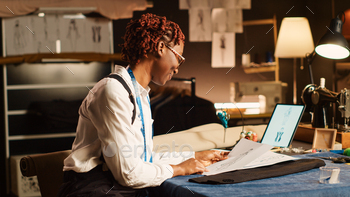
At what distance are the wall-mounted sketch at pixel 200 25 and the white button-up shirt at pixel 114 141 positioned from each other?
304 centimetres

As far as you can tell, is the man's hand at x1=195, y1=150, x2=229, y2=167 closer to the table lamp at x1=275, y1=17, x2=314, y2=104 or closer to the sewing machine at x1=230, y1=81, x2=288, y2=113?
the table lamp at x1=275, y1=17, x2=314, y2=104

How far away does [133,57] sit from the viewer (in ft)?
4.02

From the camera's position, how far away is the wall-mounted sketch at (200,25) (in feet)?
13.3

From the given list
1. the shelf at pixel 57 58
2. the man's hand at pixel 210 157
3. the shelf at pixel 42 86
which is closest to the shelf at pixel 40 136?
the shelf at pixel 42 86

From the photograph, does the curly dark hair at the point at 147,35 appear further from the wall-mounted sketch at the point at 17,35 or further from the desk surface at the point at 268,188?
the wall-mounted sketch at the point at 17,35

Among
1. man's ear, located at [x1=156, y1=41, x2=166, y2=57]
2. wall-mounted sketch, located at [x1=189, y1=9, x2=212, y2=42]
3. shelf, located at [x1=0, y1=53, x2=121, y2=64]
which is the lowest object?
man's ear, located at [x1=156, y1=41, x2=166, y2=57]

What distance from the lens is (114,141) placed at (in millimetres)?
1020

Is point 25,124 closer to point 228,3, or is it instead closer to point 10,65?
point 10,65

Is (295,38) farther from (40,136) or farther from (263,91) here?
(40,136)

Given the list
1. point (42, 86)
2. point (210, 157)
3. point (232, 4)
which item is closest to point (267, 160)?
point (210, 157)

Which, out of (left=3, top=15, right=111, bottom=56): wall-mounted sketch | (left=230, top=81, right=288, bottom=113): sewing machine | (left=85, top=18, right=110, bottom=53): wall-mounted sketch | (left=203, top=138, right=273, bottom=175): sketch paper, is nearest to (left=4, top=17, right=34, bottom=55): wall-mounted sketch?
(left=3, top=15, right=111, bottom=56): wall-mounted sketch

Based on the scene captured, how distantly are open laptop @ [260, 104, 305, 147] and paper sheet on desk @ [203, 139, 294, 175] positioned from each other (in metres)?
0.43

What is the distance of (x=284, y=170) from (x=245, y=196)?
30 cm

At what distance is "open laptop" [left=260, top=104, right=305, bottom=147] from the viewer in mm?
1720
